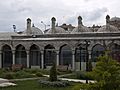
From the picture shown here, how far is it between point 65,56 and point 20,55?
662 centimetres

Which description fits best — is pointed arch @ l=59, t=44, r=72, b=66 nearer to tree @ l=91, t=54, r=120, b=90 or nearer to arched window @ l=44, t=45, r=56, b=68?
arched window @ l=44, t=45, r=56, b=68

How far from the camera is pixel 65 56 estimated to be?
43.2 m

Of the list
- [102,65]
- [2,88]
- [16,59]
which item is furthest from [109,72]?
[16,59]

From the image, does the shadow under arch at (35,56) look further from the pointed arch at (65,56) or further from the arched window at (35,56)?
the pointed arch at (65,56)

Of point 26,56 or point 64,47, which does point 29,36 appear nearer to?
Answer: point 26,56

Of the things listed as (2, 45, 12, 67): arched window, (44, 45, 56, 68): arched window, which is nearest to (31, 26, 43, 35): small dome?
(2, 45, 12, 67): arched window

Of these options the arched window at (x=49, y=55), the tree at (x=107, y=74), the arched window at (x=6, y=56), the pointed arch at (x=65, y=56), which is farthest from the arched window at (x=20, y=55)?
the tree at (x=107, y=74)

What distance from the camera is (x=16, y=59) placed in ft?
149

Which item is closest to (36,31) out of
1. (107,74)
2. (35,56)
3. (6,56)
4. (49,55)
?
(6,56)

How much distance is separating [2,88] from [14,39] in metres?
27.3

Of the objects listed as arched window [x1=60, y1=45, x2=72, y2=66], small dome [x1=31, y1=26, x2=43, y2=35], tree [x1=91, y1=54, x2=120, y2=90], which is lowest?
tree [x1=91, y1=54, x2=120, y2=90]

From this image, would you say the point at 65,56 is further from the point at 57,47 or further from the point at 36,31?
the point at 36,31

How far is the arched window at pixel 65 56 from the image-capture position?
141 feet

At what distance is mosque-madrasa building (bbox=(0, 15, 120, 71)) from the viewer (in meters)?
40.4
